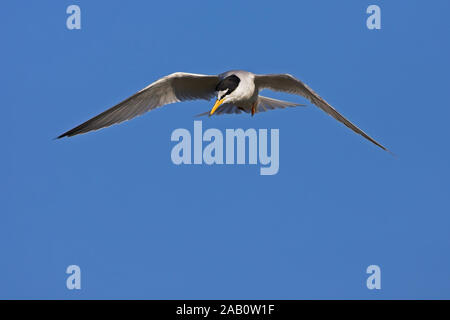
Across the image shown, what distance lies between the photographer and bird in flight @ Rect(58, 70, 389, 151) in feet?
18.7

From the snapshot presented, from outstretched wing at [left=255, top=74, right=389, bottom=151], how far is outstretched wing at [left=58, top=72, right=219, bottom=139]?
586mm

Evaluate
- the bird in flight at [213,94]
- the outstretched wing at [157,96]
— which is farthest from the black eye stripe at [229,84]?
the outstretched wing at [157,96]

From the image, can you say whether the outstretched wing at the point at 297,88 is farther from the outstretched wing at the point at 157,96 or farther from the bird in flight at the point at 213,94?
the outstretched wing at the point at 157,96

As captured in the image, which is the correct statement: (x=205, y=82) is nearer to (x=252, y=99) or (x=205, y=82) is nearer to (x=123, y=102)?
(x=252, y=99)

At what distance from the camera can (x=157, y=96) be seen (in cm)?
626

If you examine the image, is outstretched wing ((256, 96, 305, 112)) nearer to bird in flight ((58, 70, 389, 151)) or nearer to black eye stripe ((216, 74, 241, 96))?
bird in flight ((58, 70, 389, 151))

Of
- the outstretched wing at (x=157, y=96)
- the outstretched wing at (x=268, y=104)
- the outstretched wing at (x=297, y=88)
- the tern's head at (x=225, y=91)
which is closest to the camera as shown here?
the tern's head at (x=225, y=91)

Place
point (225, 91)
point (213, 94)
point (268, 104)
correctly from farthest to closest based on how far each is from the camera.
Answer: point (268, 104), point (213, 94), point (225, 91)

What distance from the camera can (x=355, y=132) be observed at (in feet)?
19.9

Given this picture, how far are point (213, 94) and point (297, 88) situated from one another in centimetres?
104

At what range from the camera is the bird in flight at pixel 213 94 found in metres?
5.70

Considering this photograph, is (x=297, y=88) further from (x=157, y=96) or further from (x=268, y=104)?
(x=157, y=96)

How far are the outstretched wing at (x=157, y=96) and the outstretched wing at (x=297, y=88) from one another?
586 mm

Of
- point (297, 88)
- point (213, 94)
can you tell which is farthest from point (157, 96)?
point (297, 88)
